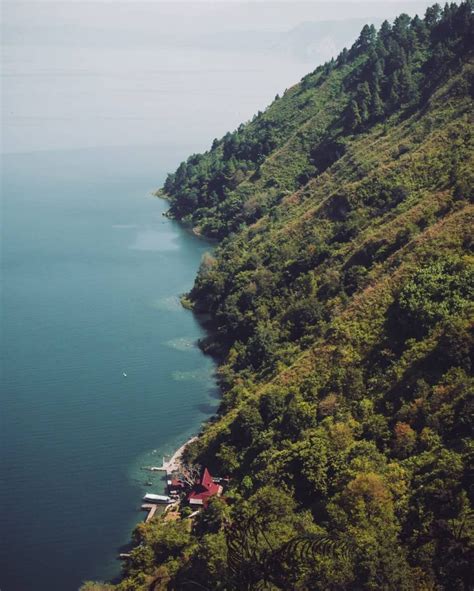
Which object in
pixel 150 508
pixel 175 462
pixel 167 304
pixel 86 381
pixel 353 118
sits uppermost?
pixel 353 118

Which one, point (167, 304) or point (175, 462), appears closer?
point (175, 462)

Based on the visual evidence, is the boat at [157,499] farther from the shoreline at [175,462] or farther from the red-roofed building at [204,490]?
the shoreline at [175,462]

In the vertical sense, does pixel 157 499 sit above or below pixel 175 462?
below

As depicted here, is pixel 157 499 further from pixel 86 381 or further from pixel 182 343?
pixel 182 343

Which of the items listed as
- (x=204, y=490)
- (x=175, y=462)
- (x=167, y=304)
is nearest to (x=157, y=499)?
(x=204, y=490)

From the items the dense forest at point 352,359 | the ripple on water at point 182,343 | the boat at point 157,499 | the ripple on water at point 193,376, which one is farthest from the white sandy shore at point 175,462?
the ripple on water at point 182,343

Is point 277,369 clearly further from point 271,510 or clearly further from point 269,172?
point 269,172

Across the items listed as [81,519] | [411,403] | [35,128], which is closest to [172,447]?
[81,519]
